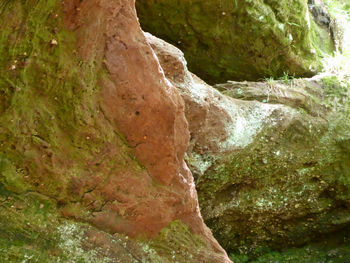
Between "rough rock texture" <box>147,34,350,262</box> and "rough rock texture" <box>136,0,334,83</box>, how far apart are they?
0.72ft

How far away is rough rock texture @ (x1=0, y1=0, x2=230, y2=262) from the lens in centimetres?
159

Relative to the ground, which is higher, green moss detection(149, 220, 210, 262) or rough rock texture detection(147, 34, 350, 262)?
green moss detection(149, 220, 210, 262)

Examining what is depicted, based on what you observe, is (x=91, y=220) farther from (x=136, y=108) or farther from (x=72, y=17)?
(x=72, y=17)

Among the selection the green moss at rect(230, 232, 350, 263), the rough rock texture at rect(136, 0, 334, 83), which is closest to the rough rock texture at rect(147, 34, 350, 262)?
the green moss at rect(230, 232, 350, 263)

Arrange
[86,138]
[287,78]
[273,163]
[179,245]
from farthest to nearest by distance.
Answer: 1. [287,78]
2. [273,163]
3. [179,245]
4. [86,138]

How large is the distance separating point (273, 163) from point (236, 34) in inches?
40.8

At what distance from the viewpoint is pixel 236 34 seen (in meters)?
3.30

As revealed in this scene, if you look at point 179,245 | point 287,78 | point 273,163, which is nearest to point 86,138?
point 179,245

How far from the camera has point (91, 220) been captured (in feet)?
5.81

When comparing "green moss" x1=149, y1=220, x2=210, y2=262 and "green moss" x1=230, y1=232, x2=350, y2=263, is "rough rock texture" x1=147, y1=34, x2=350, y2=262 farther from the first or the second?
"green moss" x1=149, y1=220, x2=210, y2=262

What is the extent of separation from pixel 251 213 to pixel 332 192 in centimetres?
78

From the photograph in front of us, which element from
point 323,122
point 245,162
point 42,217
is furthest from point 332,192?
point 42,217

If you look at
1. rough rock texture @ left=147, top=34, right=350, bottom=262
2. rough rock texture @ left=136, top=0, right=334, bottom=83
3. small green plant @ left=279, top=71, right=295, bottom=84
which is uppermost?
rough rock texture @ left=136, top=0, right=334, bottom=83

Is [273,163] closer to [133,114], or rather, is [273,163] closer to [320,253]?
[320,253]
